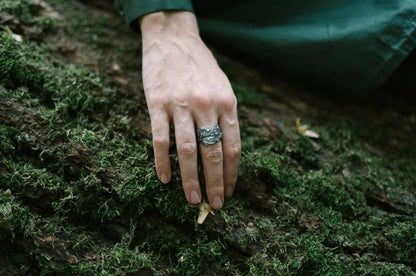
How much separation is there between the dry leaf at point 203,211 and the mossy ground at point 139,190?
4 cm

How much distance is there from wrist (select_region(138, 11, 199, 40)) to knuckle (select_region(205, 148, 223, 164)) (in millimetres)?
754

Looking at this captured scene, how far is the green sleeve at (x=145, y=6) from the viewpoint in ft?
6.23

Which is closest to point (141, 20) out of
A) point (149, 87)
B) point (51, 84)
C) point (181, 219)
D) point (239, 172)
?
point (149, 87)

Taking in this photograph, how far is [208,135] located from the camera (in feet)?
5.16

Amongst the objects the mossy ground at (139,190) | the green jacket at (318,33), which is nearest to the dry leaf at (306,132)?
the mossy ground at (139,190)

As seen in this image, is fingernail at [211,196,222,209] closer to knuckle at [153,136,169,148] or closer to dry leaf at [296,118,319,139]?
knuckle at [153,136,169,148]

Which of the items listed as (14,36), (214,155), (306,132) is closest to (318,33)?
(306,132)

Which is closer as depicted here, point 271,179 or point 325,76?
point 271,179

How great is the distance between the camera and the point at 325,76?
2.34 metres

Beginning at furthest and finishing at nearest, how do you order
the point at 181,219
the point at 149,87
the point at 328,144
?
the point at 328,144
the point at 149,87
the point at 181,219

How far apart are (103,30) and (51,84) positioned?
31.5 inches

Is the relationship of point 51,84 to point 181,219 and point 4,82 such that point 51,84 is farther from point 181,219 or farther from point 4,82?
point 181,219

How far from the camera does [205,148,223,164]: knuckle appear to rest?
5.16 feet

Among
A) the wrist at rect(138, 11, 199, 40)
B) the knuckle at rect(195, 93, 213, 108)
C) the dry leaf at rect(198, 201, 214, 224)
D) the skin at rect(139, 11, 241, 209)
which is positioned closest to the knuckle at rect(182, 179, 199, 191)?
the skin at rect(139, 11, 241, 209)
